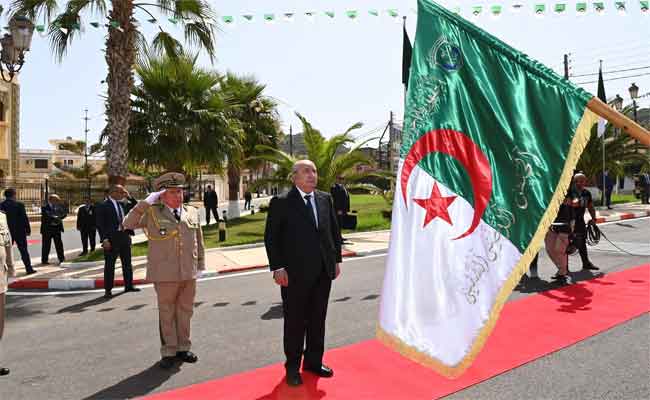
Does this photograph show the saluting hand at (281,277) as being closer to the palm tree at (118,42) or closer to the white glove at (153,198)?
the white glove at (153,198)

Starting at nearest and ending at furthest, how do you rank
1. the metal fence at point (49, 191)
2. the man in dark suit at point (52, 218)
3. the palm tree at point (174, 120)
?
the man in dark suit at point (52, 218) < the palm tree at point (174, 120) < the metal fence at point (49, 191)

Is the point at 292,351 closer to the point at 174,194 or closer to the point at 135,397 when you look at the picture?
the point at 135,397

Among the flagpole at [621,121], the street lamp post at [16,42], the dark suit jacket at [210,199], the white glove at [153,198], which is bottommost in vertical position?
the dark suit jacket at [210,199]

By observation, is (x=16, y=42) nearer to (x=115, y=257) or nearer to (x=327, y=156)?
(x=115, y=257)

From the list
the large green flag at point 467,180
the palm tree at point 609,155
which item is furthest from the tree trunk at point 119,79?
the palm tree at point 609,155

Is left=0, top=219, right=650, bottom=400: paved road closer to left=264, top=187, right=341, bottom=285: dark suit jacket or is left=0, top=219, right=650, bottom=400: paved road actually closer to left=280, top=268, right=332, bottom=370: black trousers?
left=280, top=268, right=332, bottom=370: black trousers

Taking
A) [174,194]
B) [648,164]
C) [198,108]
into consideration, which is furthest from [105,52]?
[648,164]

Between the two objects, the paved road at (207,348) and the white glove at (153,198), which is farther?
the white glove at (153,198)

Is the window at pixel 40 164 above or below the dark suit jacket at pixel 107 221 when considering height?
above

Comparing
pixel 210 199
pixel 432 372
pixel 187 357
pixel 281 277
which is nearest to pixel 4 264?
pixel 187 357

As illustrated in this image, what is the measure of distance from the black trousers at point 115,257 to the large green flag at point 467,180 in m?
6.94

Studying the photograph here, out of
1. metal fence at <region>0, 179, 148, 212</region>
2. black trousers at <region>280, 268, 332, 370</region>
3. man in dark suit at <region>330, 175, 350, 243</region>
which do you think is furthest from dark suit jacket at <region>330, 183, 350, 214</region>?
metal fence at <region>0, 179, 148, 212</region>

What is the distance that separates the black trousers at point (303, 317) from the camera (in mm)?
4270

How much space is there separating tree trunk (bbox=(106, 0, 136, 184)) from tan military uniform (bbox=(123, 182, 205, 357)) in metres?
7.60
